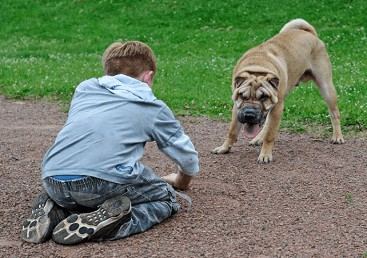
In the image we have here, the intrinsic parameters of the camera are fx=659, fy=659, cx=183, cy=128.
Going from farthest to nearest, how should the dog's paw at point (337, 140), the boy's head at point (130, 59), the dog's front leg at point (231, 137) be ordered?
the dog's paw at point (337, 140) < the dog's front leg at point (231, 137) < the boy's head at point (130, 59)

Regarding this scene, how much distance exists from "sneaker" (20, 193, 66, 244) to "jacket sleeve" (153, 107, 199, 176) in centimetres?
86

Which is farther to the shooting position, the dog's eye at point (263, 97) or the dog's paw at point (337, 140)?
the dog's paw at point (337, 140)

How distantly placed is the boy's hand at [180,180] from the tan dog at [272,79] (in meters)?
1.26

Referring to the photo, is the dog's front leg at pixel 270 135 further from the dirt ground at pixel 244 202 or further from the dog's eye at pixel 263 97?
the dog's eye at pixel 263 97

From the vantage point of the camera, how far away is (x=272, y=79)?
6.65 m

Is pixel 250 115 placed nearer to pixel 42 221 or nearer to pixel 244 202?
pixel 244 202

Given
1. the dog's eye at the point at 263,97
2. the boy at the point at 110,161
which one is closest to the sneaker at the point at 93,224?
the boy at the point at 110,161

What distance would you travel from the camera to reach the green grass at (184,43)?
32.2 feet

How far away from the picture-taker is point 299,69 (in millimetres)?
7645

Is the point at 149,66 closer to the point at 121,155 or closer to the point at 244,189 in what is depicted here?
the point at 121,155

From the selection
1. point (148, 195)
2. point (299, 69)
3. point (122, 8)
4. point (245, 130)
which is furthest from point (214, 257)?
point (122, 8)

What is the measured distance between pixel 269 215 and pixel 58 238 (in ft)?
5.35

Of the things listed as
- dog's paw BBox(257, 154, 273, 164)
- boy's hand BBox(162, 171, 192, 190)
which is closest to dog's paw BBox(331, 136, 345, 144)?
dog's paw BBox(257, 154, 273, 164)

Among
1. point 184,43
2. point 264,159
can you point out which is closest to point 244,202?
point 264,159
